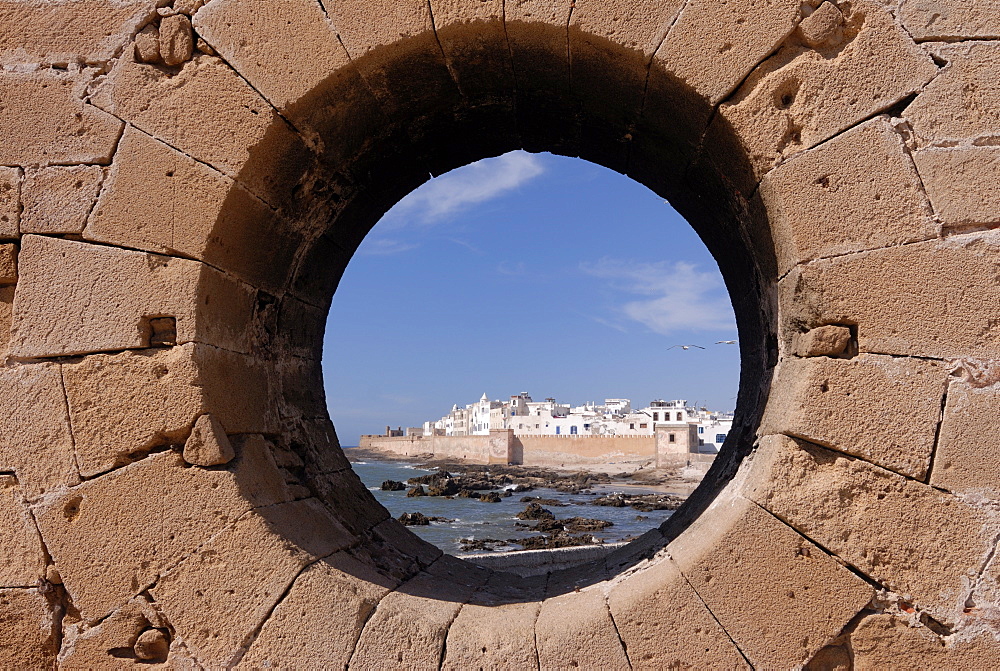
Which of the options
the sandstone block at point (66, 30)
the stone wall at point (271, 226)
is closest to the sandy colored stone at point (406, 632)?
the stone wall at point (271, 226)

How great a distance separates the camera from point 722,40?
2754mm

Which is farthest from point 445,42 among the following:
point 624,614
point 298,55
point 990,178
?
point 624,614

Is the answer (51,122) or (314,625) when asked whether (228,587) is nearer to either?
(314,625)

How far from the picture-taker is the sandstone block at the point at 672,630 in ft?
8.24

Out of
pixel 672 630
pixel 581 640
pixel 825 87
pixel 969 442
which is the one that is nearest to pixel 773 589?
pixel 672 630

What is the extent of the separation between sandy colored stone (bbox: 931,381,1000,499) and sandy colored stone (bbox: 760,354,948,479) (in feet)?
0.16

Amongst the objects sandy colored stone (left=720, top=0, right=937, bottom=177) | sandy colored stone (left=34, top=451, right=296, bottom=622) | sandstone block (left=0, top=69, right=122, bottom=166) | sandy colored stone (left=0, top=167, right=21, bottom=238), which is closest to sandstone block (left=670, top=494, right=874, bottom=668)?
sandy colored stone (left=720, top=0, right=937, bottom=177)

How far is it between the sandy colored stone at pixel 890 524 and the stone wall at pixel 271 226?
0.01m

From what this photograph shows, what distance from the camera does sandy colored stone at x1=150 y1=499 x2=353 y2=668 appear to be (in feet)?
8.61

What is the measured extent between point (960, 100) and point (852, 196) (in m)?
0.60

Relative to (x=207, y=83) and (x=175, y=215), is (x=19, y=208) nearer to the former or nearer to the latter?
(x=175, y=215)

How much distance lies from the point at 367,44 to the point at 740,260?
7.60 feet

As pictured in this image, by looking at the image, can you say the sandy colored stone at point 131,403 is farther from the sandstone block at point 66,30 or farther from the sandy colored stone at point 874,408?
the sandy colored stone at point 874,408

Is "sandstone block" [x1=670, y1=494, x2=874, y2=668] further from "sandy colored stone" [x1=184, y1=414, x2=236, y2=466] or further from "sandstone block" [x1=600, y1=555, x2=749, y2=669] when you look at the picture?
"sandy colored stone" [x1=184, y1=414, x2=236, y2=466]
